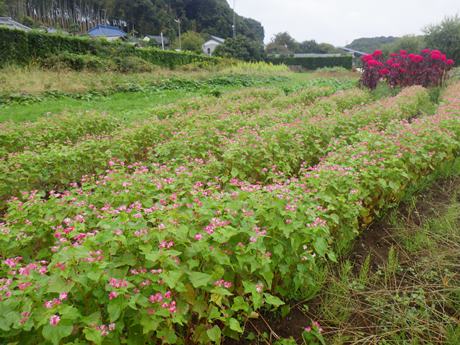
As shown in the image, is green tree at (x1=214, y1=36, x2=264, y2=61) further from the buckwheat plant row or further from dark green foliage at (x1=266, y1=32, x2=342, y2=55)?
dark green foliage at (x1=266, y1=32, x2=342, y2=55)

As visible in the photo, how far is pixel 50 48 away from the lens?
16156 millimetres

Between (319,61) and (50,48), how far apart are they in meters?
37.4

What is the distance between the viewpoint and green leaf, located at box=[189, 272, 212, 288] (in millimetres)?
1605

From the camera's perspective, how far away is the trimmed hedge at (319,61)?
43.3 m

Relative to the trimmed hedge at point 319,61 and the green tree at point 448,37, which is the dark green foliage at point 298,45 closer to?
the trimmed hedge at point 319,61

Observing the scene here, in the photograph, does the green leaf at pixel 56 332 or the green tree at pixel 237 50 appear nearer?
the green leaf at pixel 56 332

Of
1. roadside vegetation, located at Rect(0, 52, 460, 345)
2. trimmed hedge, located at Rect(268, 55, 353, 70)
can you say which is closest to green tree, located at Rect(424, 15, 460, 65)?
trimmed hedge, located at Rect(268, 55, 353, 70)

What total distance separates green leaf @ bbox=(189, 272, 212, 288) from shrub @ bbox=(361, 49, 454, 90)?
12370 millimetres

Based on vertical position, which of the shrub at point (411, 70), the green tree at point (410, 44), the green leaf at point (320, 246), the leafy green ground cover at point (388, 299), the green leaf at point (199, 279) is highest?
the green tree at point (410, 44)

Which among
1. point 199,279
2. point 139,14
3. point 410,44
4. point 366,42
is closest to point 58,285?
point 199,279

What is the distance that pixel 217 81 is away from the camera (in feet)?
58.1

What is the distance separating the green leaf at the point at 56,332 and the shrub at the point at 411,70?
12.9 meters

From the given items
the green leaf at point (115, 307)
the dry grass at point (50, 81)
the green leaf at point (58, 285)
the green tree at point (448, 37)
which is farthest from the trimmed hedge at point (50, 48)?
the green tree at point (448, 37)

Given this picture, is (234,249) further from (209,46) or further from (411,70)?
(209,46)
